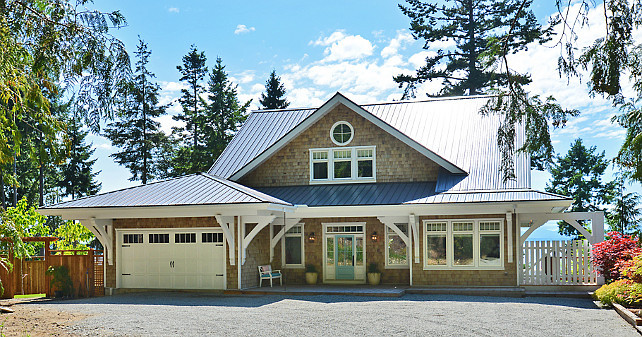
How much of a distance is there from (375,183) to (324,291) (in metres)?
4.19

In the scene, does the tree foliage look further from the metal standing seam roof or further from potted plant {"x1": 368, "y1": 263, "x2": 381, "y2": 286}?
potted plant {"x1": 368, "y1": 263, "x2": 381, "y2": 286}

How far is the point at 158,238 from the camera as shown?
59.5ft

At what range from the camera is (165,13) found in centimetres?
962

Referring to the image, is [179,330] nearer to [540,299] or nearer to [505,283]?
[540,299]

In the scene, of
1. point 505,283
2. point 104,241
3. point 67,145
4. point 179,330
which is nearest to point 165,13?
point 67,145

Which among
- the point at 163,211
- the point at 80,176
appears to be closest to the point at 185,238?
the point at 163,211

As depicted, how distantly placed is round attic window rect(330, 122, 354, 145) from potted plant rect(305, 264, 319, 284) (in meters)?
3.63

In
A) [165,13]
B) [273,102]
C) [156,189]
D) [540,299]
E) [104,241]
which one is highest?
[273,102]

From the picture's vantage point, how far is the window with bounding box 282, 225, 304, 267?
1947 cm

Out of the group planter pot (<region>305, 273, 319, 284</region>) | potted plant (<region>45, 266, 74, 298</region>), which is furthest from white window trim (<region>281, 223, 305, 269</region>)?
potted plant (<region>45, 266, 74, 298</region>)

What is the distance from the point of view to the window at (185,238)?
58.5 ft

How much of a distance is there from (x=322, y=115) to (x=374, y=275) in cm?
478

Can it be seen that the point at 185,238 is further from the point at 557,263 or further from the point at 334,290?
the point at 557,263

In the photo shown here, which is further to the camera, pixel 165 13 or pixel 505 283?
pixel 505 283
